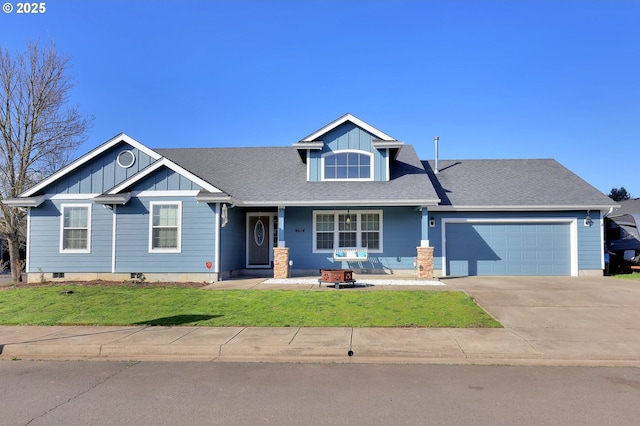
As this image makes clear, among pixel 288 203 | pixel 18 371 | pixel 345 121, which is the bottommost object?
pixel 18 371

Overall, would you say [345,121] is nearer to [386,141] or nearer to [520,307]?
[386,141]

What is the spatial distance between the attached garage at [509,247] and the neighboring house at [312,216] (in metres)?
0.04

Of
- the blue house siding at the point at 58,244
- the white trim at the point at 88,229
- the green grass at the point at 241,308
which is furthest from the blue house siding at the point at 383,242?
the white trim at the point at 88,229

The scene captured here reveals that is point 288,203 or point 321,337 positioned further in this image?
point 288,203

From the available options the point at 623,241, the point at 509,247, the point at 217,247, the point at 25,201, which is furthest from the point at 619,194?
the point at 25,201

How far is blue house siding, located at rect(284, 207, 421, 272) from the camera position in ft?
57.2

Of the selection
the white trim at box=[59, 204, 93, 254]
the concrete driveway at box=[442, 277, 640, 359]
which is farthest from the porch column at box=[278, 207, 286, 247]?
the white trim at box=[59, 204, 93, 254]

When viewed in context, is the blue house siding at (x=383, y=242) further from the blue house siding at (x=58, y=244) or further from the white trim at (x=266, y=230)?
the blue house siding at (x=58, y=244)

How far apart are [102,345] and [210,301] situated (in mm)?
4038

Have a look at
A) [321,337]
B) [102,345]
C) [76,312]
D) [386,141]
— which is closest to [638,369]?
[321,337]

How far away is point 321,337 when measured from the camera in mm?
7820

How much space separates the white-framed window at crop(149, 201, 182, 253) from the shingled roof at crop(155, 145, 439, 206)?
219 cm

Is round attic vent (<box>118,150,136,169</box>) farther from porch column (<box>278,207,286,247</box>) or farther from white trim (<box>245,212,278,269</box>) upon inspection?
porch column (<box>278,207,286,247</box>)

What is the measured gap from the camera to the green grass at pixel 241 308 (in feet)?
29.9
